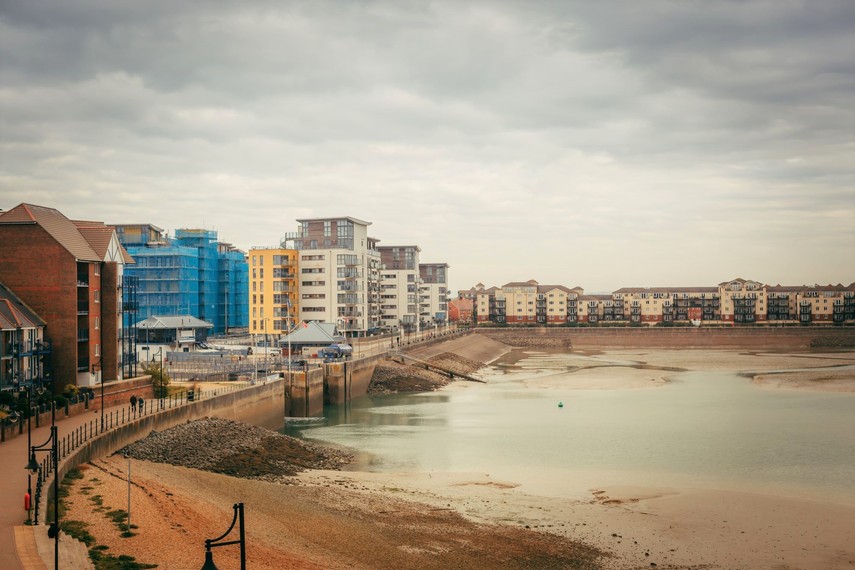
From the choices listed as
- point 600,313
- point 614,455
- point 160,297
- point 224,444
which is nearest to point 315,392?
point 224,444

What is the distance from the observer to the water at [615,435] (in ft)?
137

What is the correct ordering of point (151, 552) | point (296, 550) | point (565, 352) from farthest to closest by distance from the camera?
point (565, 352)
point (296, 550)
point (151, 552)

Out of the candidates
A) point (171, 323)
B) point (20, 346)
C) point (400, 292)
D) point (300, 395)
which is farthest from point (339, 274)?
point (20, 346)

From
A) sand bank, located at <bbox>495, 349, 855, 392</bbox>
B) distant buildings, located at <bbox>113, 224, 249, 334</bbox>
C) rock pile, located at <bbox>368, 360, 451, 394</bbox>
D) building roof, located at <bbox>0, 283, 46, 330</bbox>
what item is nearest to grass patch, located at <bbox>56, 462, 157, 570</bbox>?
building roof, located at <bbox>0, 283, 46, 330</bbox>

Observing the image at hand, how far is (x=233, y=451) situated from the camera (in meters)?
43.2

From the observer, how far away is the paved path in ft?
63.2

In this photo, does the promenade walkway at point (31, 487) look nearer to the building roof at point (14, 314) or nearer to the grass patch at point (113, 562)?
the grass patch at point (113, 562)

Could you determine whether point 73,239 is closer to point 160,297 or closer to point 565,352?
point 160,297

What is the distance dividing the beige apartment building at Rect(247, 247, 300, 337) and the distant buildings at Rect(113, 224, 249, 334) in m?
12.7

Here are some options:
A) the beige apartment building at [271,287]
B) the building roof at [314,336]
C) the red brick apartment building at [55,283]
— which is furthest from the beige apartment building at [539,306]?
the red brick apartment building at [55,283]

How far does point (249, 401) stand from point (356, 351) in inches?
1626

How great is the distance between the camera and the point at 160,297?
115m

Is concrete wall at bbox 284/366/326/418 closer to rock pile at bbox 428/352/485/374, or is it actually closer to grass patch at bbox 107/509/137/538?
rock pile at bbox 428/352/485/374

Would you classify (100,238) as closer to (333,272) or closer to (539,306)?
(333,272)
